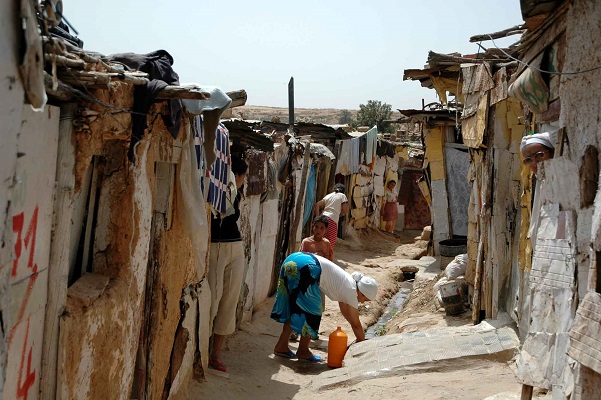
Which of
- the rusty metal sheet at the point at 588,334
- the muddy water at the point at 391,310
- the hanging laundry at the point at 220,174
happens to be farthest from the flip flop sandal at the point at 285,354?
the rusty metal sheet at the point at 588,334

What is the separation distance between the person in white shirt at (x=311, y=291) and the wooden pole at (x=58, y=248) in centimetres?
418

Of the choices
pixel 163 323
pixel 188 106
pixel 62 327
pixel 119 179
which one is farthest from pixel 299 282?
pixel 62 327

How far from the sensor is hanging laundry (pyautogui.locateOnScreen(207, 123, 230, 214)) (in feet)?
21.9

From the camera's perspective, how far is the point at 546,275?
178 inches

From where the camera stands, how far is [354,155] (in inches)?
747

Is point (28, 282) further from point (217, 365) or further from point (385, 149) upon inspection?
point (385, 149)

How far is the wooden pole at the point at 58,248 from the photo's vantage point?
3619 mm

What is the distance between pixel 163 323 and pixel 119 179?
157 centimetres

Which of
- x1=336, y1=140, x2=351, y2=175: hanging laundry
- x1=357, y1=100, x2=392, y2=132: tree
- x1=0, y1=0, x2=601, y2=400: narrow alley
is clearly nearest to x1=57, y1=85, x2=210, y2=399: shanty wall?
x1=0, y1=0, x2=601, y2=400: narrow alley

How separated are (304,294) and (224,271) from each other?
1000mm

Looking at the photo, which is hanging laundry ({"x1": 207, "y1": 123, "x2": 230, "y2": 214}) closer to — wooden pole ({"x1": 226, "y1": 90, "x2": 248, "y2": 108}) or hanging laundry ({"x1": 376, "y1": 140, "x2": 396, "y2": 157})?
wooden pole ({"x1": 226, "y1": 90, "x2": 248, "y2": 108})

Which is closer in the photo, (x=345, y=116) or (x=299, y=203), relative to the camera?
(x=299, y=203)

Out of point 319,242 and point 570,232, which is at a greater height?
point 570,232

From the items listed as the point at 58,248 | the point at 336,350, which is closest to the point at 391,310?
the point at 336,350
